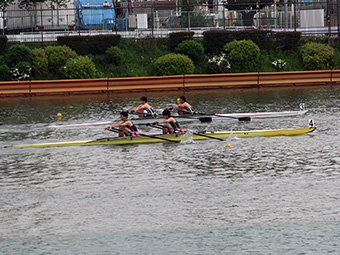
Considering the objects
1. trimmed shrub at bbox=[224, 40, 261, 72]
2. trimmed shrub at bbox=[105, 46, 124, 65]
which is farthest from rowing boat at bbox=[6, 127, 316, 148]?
trimmed shrub at bbox=[105, 46, 124, 65]

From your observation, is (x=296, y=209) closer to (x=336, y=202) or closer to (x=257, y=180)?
(x=336, y=202)

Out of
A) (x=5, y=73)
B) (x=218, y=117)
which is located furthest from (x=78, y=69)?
(x=218, y=117)

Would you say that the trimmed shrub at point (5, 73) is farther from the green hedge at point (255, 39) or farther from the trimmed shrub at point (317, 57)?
the trimmed shrub at point (317, 57)

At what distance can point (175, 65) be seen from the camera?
42.3m

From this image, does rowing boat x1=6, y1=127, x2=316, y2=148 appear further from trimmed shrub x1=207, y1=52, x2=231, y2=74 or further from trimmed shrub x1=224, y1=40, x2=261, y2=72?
trimmed shrub x1=224, y1=40, x2=261, y2=72

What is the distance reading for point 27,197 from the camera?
16.6 metres

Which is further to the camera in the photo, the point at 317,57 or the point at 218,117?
the point at 317,57

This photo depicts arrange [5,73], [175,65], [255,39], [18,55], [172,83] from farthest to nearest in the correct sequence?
[255,39] < [175,65] < [18,55] < [5,73] < [172,83]

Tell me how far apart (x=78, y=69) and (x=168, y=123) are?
18498 millimetres

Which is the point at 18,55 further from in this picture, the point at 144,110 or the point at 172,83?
the point at 144,110

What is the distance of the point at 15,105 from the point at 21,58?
8.69 meters

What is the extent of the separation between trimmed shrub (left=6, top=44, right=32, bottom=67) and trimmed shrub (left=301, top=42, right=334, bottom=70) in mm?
19988

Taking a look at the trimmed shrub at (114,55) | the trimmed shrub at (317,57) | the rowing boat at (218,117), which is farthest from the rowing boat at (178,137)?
the trimmed shrub at (114,55)

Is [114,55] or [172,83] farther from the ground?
[114,55]
